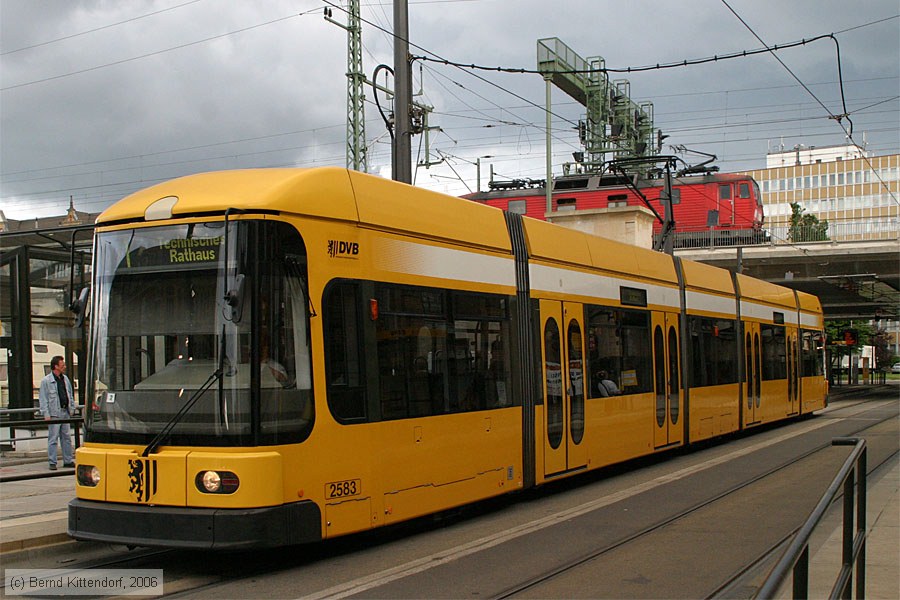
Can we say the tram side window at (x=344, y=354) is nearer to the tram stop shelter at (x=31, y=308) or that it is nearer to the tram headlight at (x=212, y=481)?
the tram headlight at (x=212, y=481)

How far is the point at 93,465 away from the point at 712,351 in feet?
42.7

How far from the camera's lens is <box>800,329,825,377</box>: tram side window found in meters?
25.9

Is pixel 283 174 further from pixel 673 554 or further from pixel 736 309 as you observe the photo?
pixel 736 309

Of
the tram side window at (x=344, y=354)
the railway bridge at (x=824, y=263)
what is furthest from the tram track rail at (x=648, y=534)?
the railway bridge at (x=824, y=263)

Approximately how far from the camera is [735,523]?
10281 mm

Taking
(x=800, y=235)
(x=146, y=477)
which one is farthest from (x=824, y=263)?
(x=146, y=477)

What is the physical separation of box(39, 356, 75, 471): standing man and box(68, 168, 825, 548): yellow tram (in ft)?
21.0

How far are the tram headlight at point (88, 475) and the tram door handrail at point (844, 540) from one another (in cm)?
555

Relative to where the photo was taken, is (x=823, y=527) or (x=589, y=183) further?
(x=589, y=183)

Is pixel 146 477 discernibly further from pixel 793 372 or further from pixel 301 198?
pixel 793 372

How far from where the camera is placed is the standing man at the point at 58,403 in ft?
45.9

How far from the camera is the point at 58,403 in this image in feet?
47.1

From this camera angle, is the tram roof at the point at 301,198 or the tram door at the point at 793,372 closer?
the tram roof at the point at 301,198

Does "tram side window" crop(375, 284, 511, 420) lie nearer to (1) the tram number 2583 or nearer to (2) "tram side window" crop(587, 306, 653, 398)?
(1) the tram number 2583
